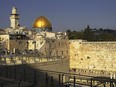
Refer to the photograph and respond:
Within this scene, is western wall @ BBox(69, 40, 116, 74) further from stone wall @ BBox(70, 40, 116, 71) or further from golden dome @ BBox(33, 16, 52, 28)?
golden dome @ BBox(33, 16, 52, 28)

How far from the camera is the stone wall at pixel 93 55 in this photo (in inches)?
983

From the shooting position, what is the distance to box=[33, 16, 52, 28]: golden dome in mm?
38291

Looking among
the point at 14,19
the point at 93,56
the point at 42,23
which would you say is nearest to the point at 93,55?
the point at 93,56

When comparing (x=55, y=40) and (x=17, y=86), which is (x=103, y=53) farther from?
(x=17, y=86)

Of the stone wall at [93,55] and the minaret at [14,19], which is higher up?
the minaret at [14,19]

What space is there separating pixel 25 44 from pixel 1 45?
9.64 feet

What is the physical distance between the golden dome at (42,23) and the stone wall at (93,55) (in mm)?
10891

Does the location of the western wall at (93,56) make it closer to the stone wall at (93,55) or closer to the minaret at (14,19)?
the stone wall at (93,55)

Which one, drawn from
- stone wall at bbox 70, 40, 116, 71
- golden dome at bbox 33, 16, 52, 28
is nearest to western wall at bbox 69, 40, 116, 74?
stone wall at bbox 70, 40, 116, 71

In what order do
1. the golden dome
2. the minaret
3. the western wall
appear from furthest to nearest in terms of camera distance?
the golden dome → the minaret → the western wall

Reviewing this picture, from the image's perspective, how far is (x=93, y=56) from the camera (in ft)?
86.0

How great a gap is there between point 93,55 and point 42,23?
13790 millimetres

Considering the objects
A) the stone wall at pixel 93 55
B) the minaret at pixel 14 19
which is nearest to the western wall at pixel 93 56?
the stone wall at pixel 93 55

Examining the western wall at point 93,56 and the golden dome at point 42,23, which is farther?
the golden dome at point 42,23
